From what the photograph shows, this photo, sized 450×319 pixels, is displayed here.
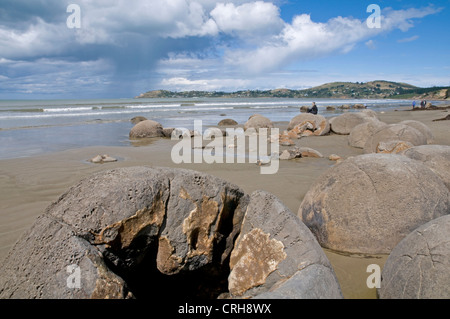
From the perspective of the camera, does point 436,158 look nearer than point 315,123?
Yes

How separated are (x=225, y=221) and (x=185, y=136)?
44.7ft

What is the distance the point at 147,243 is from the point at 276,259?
110cm

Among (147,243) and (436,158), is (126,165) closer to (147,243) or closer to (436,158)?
(147,243)

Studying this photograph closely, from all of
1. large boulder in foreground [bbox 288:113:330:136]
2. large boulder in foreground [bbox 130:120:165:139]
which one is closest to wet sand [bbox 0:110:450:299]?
large boulder in foreground [bbox 130:120:165:139]

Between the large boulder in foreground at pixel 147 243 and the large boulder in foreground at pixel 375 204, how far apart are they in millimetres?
1536

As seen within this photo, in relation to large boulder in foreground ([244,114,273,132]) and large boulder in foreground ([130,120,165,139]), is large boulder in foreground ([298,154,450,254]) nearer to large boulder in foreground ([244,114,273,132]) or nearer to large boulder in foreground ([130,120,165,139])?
large boulder in foreground ([130,120,165,139])

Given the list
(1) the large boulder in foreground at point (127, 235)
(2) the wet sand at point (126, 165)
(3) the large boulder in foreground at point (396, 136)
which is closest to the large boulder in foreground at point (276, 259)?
(1) the large boulder in foreground at point (127, 235)

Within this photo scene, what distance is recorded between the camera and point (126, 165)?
9727mm

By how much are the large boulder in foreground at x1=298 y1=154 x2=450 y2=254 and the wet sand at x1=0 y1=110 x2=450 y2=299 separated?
0.22m

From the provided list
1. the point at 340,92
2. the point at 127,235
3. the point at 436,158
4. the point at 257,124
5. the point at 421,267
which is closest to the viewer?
the point at 127,235

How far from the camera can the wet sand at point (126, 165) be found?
13.2 feet

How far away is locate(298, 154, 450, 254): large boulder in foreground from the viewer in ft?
13.5

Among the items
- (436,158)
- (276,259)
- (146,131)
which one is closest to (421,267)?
(276,259)

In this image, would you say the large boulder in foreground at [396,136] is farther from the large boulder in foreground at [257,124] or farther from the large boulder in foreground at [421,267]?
the large boulder in foreground at [257,124]
